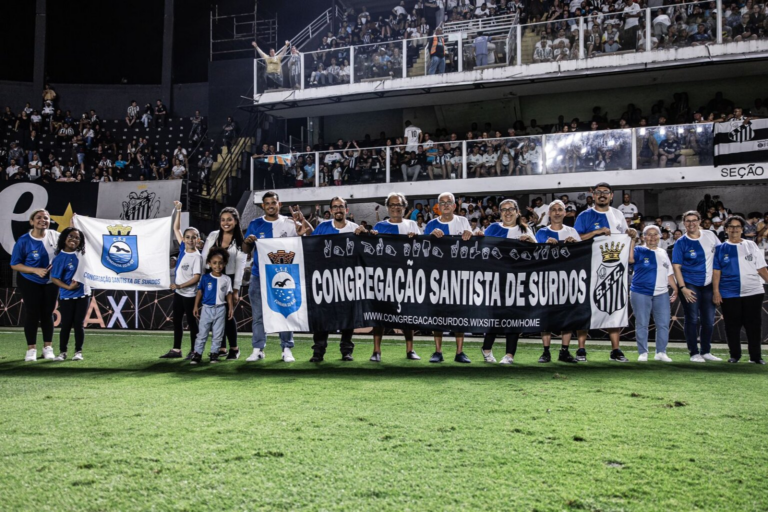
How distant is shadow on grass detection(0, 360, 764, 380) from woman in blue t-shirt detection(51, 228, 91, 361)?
49cm

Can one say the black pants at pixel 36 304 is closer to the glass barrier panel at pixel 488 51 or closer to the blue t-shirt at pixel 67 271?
the blue t-shirt at pixel 67 271

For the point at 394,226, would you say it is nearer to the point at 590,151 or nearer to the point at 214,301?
the point at 214,301

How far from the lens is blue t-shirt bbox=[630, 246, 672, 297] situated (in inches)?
299

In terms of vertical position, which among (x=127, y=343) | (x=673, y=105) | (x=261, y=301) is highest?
(x=673, y=105)

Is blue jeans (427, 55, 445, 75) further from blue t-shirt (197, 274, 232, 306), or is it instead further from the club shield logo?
blue t-shirt (197, 274, 232, 306)

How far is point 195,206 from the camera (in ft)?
65.4

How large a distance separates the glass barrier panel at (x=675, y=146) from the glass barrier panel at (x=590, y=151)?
40 centimetres

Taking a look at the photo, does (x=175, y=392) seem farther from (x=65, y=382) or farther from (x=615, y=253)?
(x=615, y=253)

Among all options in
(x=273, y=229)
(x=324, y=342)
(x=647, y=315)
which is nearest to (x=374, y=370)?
(x=324, y=342)

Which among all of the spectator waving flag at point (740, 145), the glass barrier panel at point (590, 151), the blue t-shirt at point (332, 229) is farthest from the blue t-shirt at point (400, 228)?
the spectator waving flag at point (740, 145)

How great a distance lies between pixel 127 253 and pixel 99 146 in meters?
15.4

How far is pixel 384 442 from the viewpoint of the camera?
131 inches

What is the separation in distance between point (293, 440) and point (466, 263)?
428 centimetres

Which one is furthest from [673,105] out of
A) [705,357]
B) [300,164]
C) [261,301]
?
[261,301]
